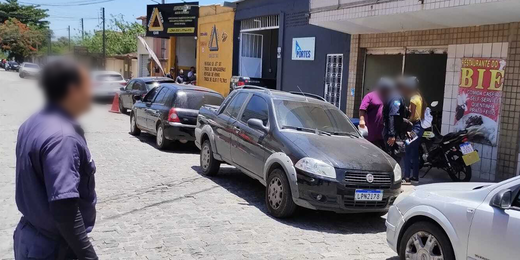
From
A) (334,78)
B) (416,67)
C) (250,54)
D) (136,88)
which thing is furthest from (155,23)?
(416,67)

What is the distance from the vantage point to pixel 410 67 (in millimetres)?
11016

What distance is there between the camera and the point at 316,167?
5613mm

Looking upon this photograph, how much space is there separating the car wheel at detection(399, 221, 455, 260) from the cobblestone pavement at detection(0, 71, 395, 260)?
28.3 inches

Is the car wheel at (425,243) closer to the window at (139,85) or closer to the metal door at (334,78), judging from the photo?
the metal door at (334,78)

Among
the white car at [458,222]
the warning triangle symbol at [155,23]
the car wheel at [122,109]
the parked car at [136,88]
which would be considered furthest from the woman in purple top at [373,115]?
the warning triangle symbol at [155,23]

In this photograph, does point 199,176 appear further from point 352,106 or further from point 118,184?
point 352,106

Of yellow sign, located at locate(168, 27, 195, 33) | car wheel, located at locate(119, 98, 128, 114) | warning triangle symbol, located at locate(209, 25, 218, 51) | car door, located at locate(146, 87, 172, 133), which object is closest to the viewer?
car door, located at locate(146, 87, 172, 133)

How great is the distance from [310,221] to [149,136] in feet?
26.6

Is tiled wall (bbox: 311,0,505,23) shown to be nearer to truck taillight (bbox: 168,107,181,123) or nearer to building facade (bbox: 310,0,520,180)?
building facade (bbox: 310,0,520,180)

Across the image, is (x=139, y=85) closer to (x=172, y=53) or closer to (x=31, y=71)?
(x=172, y=53)

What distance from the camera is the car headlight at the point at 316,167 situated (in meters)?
5.58

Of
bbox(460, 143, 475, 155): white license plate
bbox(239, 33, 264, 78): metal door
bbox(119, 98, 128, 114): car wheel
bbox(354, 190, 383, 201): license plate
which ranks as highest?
bbox(239, 33, 264, 78): metal door

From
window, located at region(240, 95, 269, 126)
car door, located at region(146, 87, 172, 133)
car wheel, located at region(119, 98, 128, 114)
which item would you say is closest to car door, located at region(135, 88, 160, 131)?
car door, located at region(146, 87, 172, 133)

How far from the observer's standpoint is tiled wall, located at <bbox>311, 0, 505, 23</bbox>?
8.07m
